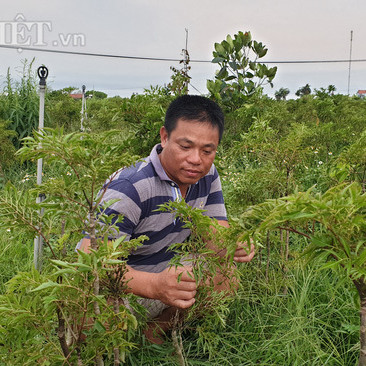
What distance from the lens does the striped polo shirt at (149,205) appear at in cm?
191

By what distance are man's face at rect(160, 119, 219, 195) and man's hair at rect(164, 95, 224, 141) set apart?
1.0 inches

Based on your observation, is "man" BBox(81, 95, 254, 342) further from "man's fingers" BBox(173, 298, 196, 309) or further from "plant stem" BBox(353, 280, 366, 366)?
"plant stem" BBox(353, 280, 366, 366)

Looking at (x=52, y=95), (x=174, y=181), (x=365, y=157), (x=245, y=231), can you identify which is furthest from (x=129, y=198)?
(x=52, y=95)

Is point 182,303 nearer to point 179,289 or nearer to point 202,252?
point 179,289

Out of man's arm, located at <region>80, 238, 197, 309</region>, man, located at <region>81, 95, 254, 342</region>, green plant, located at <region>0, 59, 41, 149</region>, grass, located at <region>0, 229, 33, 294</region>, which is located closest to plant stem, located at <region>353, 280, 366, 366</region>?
man's arm, located at <region>80, 238, 197, 309</region>

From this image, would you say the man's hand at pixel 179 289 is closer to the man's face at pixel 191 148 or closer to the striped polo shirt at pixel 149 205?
the striped polo shirt at pixel 149 205

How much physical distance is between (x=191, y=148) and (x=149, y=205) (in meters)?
0.35

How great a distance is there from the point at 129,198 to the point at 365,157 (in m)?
1.38

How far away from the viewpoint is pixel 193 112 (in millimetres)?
1963

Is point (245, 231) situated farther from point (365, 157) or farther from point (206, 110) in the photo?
point (365, 157)

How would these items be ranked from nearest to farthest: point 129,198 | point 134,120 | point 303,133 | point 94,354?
point 94,354 → point 129,198 → point 303,133 → point 134,120

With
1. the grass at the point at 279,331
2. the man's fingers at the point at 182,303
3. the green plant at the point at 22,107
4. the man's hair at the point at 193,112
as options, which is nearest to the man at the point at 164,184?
the man's hair at the point at 193,112

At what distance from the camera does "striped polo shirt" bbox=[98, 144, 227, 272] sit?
1.91 meters

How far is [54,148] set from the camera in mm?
1102
